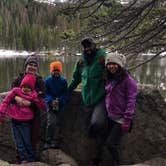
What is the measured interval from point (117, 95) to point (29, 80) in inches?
59.3

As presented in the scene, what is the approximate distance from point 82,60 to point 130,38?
119 centimetres

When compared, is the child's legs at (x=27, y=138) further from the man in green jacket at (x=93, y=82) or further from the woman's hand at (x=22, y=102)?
the man in green jacket at (x=93, y=82)

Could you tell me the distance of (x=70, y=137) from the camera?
9.06m

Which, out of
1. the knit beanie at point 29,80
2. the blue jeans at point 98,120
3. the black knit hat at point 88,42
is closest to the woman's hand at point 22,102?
the knit beanie at point 29,80

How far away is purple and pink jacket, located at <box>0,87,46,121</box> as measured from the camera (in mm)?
8398

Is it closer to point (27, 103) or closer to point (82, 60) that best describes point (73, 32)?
point (82, 60)

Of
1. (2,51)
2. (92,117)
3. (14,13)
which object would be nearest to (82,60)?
(92,117)

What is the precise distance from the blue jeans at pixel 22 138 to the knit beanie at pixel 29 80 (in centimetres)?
60

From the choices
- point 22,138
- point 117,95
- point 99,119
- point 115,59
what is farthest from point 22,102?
point 115,59

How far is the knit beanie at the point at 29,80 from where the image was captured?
8.39m

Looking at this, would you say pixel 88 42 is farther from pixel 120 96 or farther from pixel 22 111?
pixel 22 111

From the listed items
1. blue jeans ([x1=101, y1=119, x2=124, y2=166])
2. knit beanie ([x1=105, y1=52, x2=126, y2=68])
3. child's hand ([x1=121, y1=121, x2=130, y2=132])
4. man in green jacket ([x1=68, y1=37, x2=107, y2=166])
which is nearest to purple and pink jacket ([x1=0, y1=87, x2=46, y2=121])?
man in green jacket ([x1=68, y1=37, x2=107, y2=166])

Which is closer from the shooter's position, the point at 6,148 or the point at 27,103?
the point at 27,103

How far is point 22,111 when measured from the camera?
27.6ft
